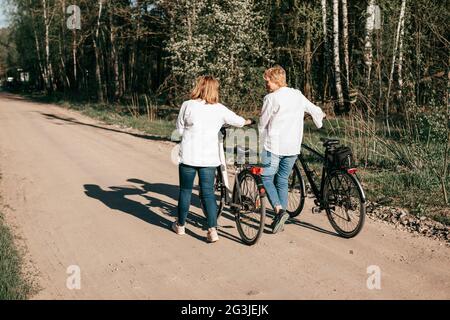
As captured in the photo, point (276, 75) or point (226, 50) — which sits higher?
point (226, 50)

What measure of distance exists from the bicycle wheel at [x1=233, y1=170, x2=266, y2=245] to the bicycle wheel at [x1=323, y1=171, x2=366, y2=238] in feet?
3.27

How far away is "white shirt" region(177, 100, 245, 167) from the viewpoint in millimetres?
5320

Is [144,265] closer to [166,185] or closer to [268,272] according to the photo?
[268,272]

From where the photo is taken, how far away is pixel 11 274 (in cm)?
452

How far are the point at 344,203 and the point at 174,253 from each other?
2.11 m

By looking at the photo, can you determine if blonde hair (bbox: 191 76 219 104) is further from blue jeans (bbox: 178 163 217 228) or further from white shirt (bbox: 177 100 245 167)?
blue jeans (bbox: 178 163 217 228)

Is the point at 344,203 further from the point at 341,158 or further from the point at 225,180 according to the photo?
the point at 225,180

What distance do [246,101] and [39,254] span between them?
42.5ft

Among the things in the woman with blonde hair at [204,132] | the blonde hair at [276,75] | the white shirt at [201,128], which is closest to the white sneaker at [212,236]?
the woman with blonde hair at [204,132]

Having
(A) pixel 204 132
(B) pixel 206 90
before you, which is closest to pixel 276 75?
(B) pixel 206 90

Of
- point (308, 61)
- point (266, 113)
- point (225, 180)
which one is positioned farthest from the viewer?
point (308, 61)

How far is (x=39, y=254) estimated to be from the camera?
206 inches

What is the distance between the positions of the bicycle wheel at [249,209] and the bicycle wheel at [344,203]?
3.27 ft

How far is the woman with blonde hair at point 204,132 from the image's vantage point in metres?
5.31
